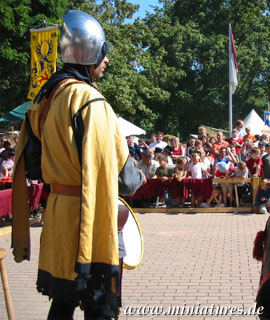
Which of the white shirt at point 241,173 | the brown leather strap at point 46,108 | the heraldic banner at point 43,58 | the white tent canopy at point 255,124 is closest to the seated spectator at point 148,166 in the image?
the white shirt at point 241,173

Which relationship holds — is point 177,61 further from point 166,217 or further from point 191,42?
point 166,217

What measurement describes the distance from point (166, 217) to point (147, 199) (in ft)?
4.41

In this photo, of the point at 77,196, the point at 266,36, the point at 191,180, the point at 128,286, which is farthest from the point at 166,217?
the point at 266,36

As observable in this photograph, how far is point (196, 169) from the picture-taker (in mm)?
11875

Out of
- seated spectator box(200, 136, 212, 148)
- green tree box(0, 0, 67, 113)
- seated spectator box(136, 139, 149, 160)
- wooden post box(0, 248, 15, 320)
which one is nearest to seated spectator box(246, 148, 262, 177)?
seated spectator box(200, 136, 212, 148)

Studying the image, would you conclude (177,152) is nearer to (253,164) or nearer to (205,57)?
(253,164)

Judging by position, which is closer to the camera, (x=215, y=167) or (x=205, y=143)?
(x=215, y=167)

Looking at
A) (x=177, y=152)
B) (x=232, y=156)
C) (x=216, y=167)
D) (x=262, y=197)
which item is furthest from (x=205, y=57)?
(x=262, y=197)

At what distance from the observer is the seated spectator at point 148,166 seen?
12.1 meters

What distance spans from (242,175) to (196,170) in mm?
1063

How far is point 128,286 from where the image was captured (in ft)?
17.9

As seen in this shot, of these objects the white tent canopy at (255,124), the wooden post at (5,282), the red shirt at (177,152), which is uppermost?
the wooden post at (5,282)

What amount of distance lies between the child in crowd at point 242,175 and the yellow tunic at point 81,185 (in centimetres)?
904

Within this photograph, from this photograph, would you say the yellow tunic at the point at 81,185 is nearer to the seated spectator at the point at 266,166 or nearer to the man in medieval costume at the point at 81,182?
the man in medieval costume at the point at 81,182
